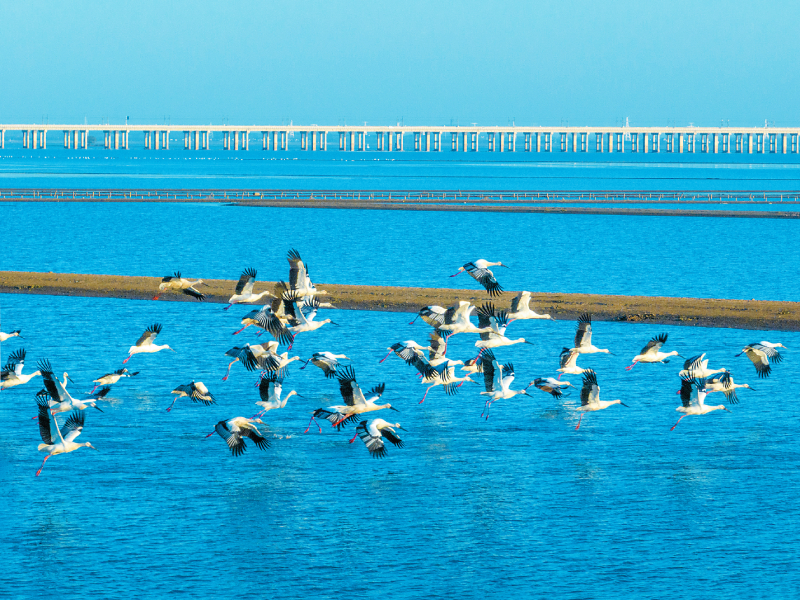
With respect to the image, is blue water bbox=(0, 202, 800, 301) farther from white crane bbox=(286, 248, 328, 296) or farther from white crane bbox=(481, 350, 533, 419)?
white crane bbox=(286, 248, 328, 296)

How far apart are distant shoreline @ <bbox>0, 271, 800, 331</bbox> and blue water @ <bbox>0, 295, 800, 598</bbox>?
9.69 metres

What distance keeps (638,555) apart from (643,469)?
5112 mm

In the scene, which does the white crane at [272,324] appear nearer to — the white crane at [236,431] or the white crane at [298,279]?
the white crane at [298,279]

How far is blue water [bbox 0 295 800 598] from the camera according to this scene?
18.7 meters

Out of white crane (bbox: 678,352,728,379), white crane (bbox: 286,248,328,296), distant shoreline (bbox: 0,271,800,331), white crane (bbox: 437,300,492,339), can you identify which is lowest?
distant shoreline (bbox: 0,271,800,331)

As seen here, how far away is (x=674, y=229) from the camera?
10506 cm

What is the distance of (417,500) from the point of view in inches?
880

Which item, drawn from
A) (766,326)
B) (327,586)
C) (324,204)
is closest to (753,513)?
(327,586)

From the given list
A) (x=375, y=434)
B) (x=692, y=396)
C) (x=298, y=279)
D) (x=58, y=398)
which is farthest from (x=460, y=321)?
(x=58, y=398)

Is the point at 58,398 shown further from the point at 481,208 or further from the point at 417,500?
the point at 481,208

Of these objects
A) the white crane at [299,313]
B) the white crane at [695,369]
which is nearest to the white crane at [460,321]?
the white crane at [299,313]

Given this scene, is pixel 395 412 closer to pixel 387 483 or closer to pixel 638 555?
pixel 387 483

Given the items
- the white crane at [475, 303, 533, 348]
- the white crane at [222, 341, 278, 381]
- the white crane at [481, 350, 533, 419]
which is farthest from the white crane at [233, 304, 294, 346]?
the white crane at [475, 303, 533, 348]

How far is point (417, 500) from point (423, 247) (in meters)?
64.1
